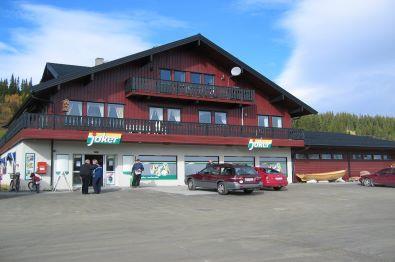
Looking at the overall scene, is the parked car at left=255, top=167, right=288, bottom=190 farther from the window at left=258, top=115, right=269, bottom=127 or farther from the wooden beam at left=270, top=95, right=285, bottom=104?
the wooden beam at left=270, top=95, right=285, bottom=104

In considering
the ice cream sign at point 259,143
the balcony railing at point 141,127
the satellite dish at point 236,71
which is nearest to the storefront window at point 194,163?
the balcony railing at point 141,127

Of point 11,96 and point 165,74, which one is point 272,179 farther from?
point 11,96

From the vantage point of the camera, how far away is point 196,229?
39.0ft

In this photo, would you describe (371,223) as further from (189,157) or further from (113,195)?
(189,157)

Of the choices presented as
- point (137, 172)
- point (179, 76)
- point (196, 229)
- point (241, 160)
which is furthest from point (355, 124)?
point (196, 229)

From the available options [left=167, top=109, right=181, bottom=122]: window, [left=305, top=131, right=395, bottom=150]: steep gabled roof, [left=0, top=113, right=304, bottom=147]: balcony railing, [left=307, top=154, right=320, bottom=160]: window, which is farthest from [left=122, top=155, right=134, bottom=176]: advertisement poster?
[left=307, top=154, right=320, bottom=160]: window

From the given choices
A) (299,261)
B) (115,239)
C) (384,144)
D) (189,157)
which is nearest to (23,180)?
(189,157)

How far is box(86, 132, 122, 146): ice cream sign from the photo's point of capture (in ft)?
86.4

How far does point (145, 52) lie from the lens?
96.6 feet

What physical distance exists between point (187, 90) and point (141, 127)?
4.23 metres

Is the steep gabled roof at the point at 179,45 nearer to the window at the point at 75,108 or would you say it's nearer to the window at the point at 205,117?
the window at the point at 75,108

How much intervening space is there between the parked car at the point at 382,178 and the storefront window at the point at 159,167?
12269 mm

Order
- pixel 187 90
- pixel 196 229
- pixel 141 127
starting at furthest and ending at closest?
pixel 187 90, pixel 141 127, pixel 196 229

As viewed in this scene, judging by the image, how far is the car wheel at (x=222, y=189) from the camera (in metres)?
22.3
